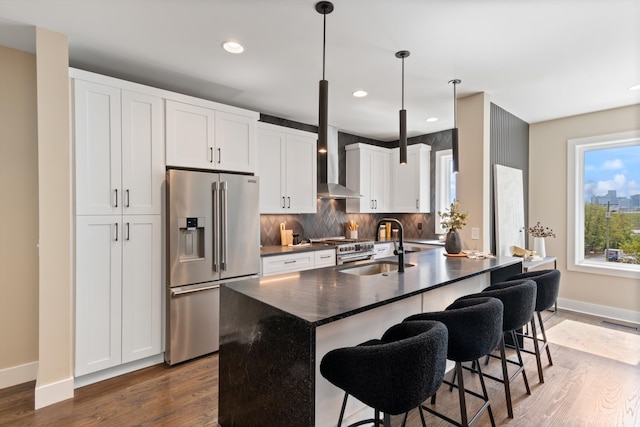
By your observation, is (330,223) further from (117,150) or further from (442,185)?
(117,150)

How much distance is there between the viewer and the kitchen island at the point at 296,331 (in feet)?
4.66

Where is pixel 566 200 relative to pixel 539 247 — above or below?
above

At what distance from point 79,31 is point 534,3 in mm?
3018

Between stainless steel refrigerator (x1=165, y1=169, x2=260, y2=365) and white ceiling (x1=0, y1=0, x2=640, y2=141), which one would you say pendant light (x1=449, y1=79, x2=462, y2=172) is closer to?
white ceiling (x1=0, y1=0, x2=640, y2=141)

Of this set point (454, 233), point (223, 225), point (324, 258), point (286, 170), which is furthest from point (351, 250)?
point (223, 225)

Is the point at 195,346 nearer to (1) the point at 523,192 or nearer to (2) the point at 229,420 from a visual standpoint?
(2) the point at 229,420

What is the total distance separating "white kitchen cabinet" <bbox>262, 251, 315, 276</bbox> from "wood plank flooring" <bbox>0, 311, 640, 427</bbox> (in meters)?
1.10

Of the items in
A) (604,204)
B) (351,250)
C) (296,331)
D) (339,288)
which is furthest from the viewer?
(351,250)

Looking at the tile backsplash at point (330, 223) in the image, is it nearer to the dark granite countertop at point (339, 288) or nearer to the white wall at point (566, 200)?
the white wall at point (566, 200)

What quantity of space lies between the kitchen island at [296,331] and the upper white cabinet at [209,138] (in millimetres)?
1627

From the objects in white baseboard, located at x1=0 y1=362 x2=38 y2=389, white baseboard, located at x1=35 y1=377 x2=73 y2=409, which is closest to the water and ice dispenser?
white baseboard, located at x1=35 y1=377 x2=73 y2=409

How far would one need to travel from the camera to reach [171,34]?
2.31 meters

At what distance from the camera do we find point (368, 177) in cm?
516

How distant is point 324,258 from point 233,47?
8.36 feet
